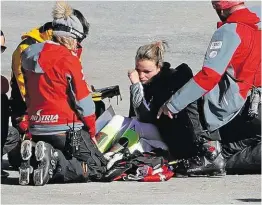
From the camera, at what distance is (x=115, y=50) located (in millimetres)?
14125

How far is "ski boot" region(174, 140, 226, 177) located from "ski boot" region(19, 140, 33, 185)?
122cm

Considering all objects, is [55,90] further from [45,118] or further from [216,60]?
[216,60]

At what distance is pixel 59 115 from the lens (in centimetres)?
826

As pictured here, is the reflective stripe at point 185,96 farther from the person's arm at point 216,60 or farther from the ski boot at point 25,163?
the ski boot at point 25,163

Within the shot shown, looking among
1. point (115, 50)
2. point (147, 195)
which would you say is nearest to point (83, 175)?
point (147, 195)

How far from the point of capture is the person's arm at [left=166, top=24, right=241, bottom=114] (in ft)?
27.4

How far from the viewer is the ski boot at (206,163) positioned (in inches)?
339

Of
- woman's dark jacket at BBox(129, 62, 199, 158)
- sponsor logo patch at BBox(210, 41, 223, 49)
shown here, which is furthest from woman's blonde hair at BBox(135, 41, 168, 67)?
sponsor logo patch at BBox(210, 41, 223, 49)

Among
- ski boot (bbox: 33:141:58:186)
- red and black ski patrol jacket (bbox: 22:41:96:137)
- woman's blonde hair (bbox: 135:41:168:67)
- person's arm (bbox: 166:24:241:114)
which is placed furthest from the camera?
woman's blonde hair (bbox: 135:41:168:67)

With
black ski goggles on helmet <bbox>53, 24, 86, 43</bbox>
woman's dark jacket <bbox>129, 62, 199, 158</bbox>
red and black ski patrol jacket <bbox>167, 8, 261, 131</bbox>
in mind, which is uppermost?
black ski goggles on helmet <bbox>53, 24, 86, 43</bbox>

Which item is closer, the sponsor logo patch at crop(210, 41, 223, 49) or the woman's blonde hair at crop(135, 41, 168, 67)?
the sponsor logo patch at crop(210, 41, 223, 49)

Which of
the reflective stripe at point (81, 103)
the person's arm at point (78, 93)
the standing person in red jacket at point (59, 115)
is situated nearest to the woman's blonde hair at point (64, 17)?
the standing person in red jacket at point (59, 115)

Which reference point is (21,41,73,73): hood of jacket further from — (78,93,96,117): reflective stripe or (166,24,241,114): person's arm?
(166,24,241,114): person's arm

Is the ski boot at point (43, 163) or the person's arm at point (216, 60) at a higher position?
the person's arm at point (216, 60)
